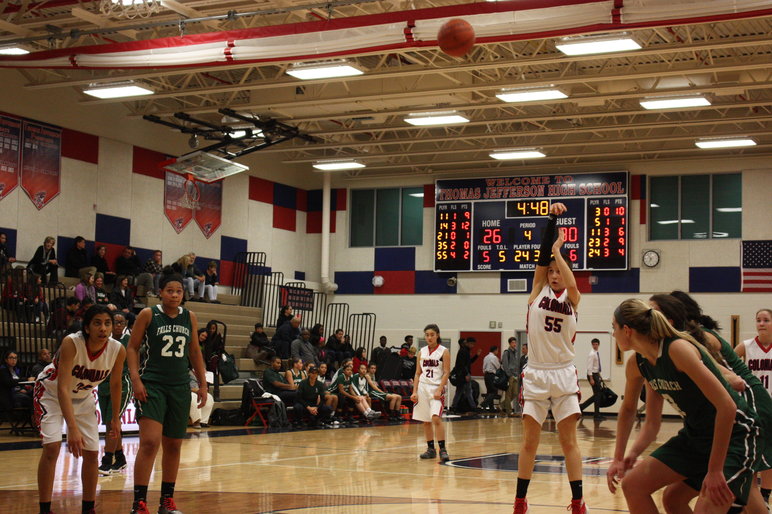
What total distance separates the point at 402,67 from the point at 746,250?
10.4 m

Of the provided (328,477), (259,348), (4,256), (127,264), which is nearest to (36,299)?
(4,256)

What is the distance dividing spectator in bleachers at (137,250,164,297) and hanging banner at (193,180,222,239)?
6.86 ft

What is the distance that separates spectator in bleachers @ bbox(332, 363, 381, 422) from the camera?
61.9 feet

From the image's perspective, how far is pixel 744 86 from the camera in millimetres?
17422

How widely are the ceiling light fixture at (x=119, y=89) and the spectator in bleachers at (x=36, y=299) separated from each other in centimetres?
372

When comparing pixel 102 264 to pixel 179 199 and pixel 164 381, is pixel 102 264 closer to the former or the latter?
pixel 179 199

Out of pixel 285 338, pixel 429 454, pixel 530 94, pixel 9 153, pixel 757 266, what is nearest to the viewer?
pixel 429 454

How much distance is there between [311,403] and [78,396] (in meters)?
11.4

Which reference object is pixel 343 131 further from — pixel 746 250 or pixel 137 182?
pixel 746 250

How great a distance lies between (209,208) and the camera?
79.3 ft

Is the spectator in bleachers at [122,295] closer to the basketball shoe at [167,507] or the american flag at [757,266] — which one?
the basketball shoe at [167,507]

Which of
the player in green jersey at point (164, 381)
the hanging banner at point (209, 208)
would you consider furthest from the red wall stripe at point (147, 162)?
the player in green jersey at point (164, 381)

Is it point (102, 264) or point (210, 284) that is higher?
point (102, 264)

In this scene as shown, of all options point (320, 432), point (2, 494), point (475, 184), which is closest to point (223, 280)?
point (475, 184)
